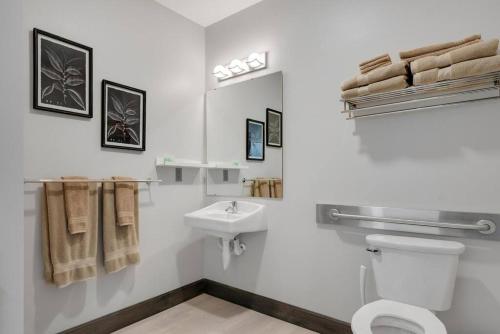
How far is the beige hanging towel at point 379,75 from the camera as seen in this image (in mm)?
1566

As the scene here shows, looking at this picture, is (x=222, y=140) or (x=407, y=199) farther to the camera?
(x=222, y=140)

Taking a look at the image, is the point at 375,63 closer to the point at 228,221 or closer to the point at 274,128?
the point at 274,128

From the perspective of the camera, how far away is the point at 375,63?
5.59ft

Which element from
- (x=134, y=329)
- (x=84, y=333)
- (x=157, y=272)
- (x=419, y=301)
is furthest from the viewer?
(x=157, y=272)

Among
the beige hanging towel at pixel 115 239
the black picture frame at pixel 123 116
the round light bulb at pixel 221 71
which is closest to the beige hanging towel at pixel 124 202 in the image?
the beige hanging towel at pixel 115 239

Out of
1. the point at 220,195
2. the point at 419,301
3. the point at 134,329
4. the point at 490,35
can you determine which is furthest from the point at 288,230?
the point at 490,35

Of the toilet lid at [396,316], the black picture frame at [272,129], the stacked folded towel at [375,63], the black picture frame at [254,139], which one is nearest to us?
the toilet lid at [396,316]

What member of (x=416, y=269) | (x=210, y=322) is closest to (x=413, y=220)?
(x=416, y=269)

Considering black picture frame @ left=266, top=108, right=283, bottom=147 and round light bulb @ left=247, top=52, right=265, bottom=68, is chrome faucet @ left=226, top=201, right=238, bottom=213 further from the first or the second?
round light bulb @ left=247, top=52, right=265, bottom=68

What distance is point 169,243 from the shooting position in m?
2.50

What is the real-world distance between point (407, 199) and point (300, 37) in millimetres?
1374

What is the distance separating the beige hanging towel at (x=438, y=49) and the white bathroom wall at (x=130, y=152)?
1.80 metres

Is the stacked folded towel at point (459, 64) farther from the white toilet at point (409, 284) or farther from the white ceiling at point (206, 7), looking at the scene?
the white ceiling at point (206, 7)

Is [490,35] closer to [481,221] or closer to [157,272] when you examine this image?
[481,221]
